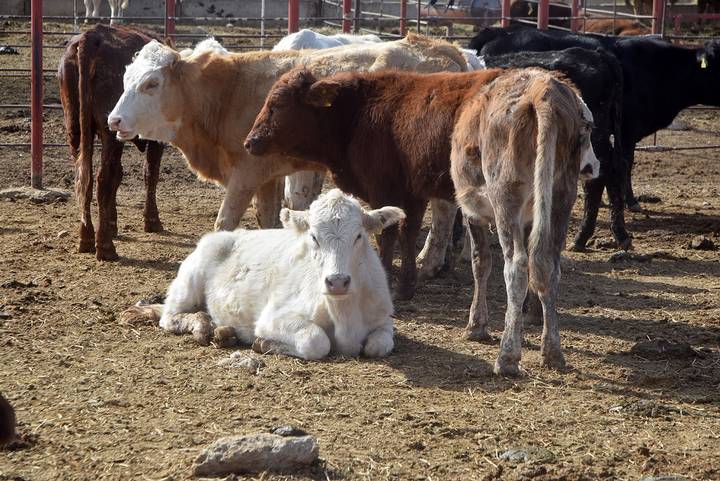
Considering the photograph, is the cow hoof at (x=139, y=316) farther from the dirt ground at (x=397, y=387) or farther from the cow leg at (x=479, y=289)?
the cow leg at (x=479, y=289)

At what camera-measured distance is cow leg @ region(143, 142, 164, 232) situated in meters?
10.5

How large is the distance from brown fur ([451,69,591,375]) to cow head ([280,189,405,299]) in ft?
2.43

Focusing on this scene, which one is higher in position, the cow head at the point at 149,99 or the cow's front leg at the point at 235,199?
the cow head at the point at 149,99

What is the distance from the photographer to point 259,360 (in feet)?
21.3

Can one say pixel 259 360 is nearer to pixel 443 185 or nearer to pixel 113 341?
pixel 113 341

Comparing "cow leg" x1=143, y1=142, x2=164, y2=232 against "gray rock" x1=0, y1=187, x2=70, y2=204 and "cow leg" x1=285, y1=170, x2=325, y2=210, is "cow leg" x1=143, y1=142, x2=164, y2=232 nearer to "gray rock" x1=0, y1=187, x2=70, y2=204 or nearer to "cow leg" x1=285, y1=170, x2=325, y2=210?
"cow leg" x1=285, y1=170, x2=325, y2=210

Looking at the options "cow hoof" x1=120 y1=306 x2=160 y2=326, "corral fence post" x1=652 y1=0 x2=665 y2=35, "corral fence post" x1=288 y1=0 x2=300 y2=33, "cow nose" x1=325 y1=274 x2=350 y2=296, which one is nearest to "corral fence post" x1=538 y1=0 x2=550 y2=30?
"corral fence post" x1=652 y1=0 x2=665 y2=35

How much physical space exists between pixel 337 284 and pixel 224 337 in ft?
A: 3.19

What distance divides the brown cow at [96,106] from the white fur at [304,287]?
7.52 ft

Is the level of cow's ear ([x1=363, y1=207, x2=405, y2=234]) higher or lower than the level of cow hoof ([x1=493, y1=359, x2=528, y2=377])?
higher

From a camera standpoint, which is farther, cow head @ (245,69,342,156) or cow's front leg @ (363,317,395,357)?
cow head @ (245,69,342,156)

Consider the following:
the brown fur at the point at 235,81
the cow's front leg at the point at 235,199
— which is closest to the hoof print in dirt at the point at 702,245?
the brown fur at the point at 235,81

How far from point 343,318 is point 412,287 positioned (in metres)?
1.63

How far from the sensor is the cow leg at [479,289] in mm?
7133
